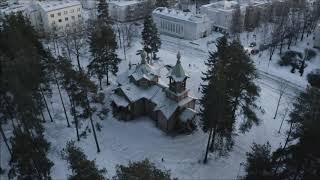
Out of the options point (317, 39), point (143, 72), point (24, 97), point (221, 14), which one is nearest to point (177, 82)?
point (143, 72)

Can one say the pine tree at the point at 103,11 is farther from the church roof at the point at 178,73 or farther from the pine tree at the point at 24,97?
the church roof at the point at 178,73

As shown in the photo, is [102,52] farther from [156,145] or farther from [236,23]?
[236,23]

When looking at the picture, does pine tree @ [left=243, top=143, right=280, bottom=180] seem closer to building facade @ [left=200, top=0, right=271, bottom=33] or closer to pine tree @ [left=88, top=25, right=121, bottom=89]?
pine tree @ [left=88, top=25, right=121, bottom=89]

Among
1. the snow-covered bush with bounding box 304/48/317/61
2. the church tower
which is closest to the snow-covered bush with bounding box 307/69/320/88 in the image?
the snow-covered bush with bounding box 304/48/317/61

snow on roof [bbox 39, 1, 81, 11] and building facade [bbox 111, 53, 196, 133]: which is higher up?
snow on roof [bbox 39, 1, 81, 11]

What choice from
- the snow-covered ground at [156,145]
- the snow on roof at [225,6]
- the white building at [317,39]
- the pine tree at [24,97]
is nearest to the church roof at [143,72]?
the snow-covered ground at [156,145]
